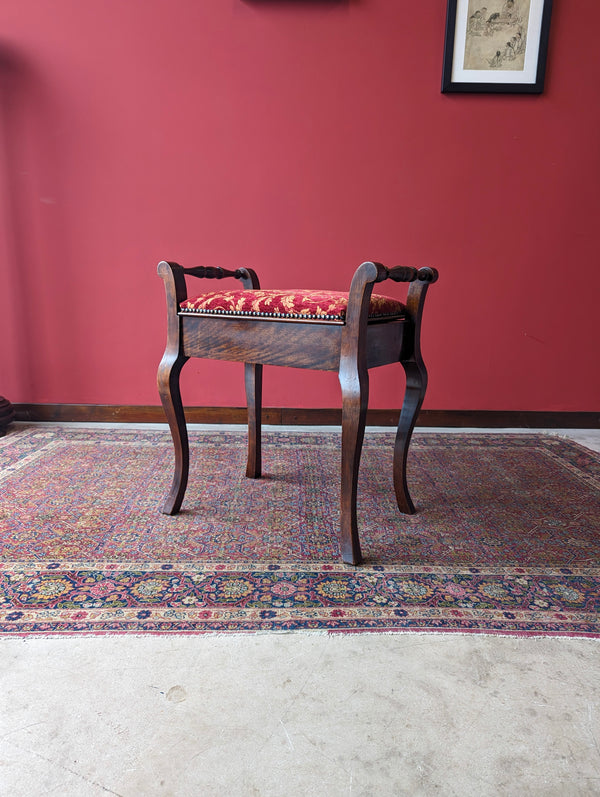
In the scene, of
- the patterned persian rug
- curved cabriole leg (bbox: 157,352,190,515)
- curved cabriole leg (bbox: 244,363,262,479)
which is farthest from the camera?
curved cabriole leg (bbox: 244,363,262,479)

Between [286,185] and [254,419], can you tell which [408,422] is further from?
[286,185]

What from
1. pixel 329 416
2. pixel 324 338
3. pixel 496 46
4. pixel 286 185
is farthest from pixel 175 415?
pixel 496 46

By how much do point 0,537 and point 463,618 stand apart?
1.16 metres

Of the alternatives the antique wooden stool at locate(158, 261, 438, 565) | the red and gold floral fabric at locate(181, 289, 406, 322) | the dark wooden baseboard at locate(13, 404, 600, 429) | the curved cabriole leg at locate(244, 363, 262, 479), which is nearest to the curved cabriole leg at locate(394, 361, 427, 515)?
the antique wooden stool at locate(158, 261, 438, 565)

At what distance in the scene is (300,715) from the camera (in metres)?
0.83

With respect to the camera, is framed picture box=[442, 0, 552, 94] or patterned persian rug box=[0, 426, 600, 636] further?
framed picture box=[442, 0, 552, 94]

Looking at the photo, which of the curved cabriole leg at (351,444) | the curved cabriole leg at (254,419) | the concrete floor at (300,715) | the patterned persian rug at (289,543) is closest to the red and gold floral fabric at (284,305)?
the curved cabriole leg at (351,444)

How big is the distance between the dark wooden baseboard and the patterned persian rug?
33cm

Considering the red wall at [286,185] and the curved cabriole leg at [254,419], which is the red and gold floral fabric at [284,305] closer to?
the curved cabriole leg at [254,419]

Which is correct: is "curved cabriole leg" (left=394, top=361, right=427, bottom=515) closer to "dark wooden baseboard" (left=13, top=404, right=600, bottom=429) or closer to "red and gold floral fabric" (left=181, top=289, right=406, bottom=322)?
"red and gold floral fabric" (left=181, top=289, right=406, bottom=322)

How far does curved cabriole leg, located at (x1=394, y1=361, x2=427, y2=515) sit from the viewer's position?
156 cm

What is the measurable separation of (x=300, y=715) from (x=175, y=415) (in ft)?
2.92

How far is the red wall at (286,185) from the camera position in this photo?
2.26m

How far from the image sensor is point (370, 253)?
2402 mm
